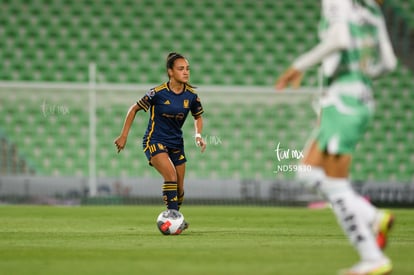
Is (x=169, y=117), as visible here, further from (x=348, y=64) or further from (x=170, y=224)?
(x=348, y=64)

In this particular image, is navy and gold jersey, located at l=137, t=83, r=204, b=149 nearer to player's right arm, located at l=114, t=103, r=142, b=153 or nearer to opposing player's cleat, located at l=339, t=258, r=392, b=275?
player's right arm, located at l=114, t=103, r=142, b=153

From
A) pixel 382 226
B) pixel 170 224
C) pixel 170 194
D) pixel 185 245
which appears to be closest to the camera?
pixel 382 226

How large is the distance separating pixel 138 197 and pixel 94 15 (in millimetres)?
5132

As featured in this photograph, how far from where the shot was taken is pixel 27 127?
1730 cm

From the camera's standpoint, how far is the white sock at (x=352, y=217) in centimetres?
543

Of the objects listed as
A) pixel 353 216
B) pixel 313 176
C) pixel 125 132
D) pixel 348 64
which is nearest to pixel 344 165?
pixel 313 176

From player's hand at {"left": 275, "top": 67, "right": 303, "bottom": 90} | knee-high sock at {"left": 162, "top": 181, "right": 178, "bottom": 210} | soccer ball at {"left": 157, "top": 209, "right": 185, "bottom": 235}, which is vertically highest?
player's hand at {"left": 275, "top": 67, "right": 303, "bottom": 90}

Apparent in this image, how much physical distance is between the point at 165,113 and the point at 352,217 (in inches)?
191

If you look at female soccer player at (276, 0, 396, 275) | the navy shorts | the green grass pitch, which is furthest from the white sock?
the navy shorts

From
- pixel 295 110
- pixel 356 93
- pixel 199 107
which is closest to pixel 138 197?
pixel 295 110

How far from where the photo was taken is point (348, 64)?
19.0 feet

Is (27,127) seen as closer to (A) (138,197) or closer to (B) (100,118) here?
(B) (100,118)

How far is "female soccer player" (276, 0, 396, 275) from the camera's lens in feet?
18.2

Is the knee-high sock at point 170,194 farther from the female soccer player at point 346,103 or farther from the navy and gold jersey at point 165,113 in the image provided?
the female soccer player at point 346,103
